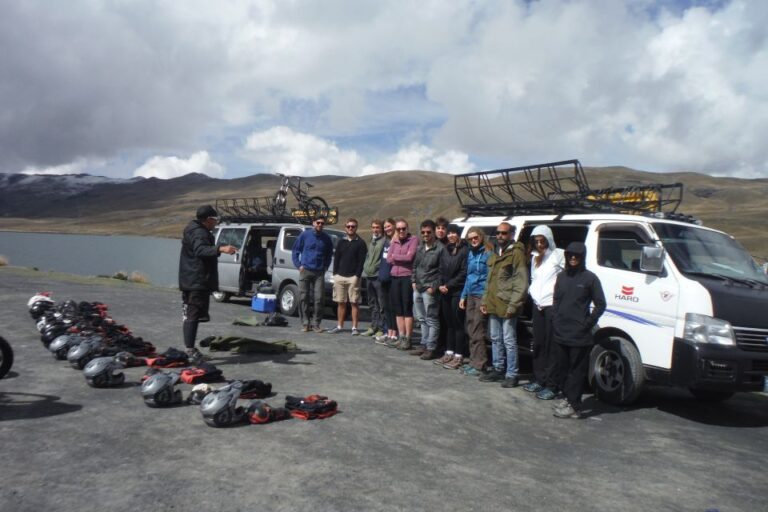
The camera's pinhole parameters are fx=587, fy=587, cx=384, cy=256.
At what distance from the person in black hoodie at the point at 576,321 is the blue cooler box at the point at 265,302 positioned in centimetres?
827

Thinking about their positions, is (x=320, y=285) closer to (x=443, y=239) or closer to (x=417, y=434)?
(x=443, y=239)

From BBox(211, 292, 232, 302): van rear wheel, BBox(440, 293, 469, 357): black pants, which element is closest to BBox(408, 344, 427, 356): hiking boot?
BBox(440, 293, 469, 357): black pants

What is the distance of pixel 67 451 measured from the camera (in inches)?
172

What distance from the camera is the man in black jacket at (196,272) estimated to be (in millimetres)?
7359

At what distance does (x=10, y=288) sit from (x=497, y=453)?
1410 cm

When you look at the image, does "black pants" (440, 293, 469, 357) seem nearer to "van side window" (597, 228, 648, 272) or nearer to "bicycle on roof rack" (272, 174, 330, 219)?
"van side window" (597, 228, 648, 272)

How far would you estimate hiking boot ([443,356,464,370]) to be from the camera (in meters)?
8.34

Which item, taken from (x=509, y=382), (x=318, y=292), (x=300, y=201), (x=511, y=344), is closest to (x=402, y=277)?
(x=318, y=292)

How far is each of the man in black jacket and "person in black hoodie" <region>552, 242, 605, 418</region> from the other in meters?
4.22

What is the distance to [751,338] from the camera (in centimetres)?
602

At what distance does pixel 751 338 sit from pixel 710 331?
1.42 feet

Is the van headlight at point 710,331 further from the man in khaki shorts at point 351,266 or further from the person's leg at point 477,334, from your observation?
the man in khaki shorts at point 351,266

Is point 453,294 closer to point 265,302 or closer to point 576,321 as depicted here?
point 576,321

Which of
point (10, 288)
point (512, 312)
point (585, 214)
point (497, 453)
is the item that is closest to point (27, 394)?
point (497, 453)
